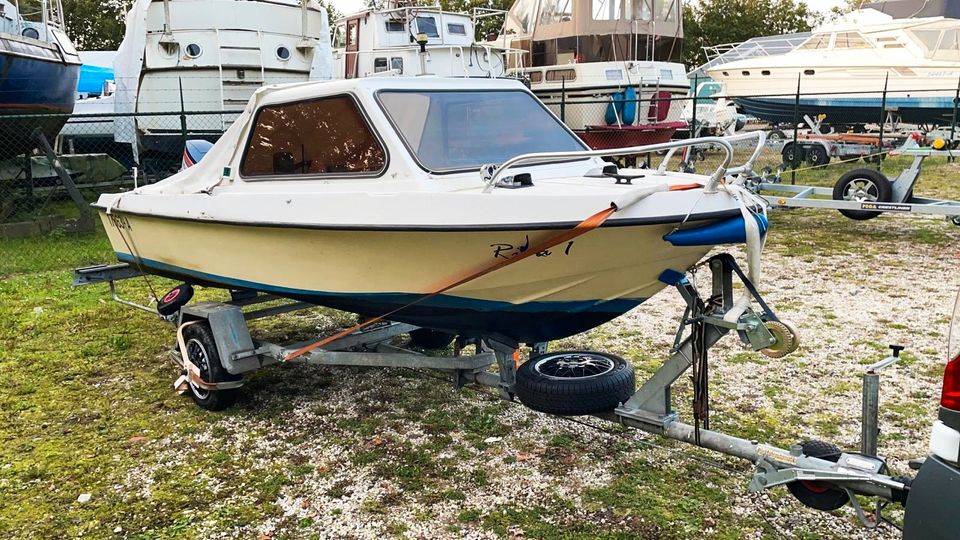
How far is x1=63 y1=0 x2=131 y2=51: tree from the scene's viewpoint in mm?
36844

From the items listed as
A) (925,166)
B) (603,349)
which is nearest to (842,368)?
(603,349)

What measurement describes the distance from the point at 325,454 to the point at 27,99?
9654mm

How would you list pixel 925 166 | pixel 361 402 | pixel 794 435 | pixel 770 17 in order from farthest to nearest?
pixel 770 17 < pixel 925 166 < pixel 361 402 < pixel 794 435

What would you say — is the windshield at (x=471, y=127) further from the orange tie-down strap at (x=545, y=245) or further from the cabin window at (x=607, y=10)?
the cabin window at (x=607, y=10)

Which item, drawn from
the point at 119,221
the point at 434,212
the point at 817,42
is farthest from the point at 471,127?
the point at 817,42

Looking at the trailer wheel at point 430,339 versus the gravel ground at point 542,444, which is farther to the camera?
the trailer wheel at point 430,339

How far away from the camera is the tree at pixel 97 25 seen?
36.8 metres

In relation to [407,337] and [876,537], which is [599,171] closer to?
[876,537]

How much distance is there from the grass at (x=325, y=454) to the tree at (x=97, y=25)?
120 ft

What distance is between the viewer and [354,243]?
379cm

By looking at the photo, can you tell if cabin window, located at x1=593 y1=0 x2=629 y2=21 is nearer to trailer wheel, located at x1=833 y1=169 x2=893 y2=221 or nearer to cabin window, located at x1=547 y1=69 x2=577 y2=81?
cabin window, located at x1=547 y1=69 x2=577 y2=81

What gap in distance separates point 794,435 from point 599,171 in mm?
1737

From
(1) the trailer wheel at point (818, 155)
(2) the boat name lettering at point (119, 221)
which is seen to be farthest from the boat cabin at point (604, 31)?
(2) the boat name lettering at point (119, 221)

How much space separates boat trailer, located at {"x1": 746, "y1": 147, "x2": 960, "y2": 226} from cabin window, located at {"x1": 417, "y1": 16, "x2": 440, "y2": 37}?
847 centimetres
